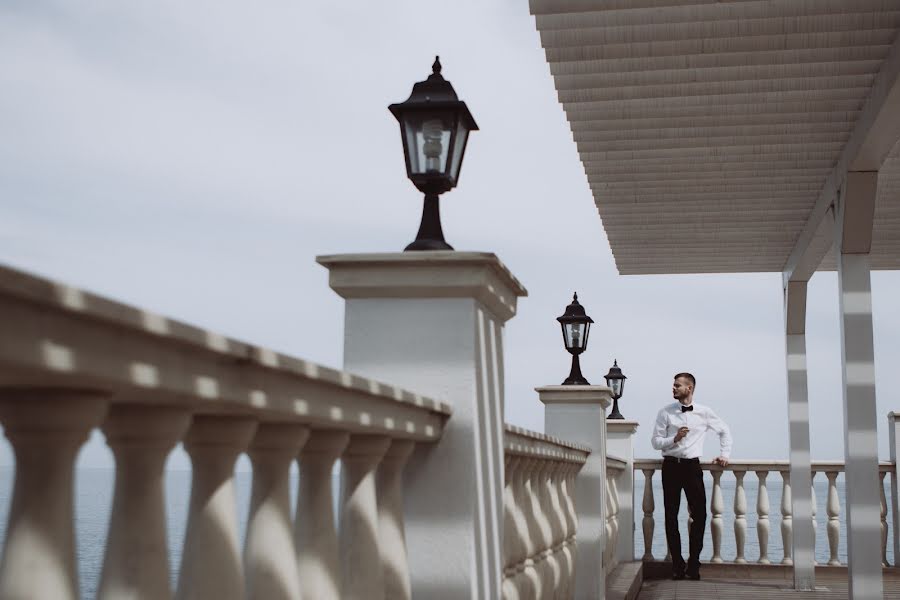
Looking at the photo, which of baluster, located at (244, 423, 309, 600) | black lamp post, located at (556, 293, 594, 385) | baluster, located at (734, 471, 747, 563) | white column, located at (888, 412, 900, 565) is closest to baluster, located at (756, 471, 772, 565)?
baluster, located at (734, 471, 747, 563)

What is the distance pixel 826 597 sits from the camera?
842cm

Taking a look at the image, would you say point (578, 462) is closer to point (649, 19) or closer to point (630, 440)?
point (649, 19)

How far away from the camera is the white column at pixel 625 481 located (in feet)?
29.9

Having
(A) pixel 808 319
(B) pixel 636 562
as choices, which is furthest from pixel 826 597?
(A) pixel 808 319

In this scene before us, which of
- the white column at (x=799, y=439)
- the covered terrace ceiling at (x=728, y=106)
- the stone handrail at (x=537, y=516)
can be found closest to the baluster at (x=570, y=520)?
the stone handrail at (x=537, y=516)

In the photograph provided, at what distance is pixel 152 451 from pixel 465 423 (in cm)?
133

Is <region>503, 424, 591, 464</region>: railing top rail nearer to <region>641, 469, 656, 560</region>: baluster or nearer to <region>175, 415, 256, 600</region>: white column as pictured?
<region>175, 415, 256, 600</region>: white column

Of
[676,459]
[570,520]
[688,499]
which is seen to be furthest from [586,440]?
[688,499]

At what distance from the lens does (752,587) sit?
8.89 meters

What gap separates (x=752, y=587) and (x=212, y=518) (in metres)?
8.30

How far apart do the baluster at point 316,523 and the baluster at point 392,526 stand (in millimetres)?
470

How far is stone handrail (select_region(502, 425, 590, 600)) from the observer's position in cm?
318

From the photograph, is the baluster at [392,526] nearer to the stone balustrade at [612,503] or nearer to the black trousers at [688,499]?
the stone balustrade at [612,503]

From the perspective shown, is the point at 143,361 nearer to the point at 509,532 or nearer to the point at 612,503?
the point at 509,532
